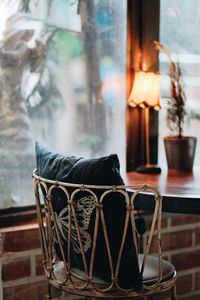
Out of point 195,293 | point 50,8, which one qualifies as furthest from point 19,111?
point 195,293

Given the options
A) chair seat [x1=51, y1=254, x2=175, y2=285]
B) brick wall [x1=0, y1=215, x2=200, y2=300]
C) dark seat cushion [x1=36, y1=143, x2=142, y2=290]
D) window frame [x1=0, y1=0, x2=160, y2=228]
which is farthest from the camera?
window frame [x1=0, y1=0, x2=160, y2=228]

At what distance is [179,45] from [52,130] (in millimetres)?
843

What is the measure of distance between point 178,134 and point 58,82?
681mm

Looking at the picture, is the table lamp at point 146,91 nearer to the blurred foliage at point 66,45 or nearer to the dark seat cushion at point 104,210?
the blurred foliage at point 66,45

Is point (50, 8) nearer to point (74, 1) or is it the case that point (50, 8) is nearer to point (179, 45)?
point (74, 1)

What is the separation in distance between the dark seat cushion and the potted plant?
816mm

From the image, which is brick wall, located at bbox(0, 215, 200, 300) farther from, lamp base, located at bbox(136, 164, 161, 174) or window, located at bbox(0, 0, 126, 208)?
lamp base, located at bbox(136, 164, 161, 174)

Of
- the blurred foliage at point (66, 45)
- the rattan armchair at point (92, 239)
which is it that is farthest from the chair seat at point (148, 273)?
the blurred foliage at point (66, 45)

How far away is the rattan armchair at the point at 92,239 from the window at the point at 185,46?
1022mm

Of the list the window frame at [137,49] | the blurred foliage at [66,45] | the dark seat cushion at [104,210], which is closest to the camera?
the dark seat cushion at [104,210]

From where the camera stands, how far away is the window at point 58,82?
1.99 m

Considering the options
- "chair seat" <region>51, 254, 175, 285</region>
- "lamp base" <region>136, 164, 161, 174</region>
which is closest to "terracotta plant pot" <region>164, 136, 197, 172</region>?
"lamp base" <region>136, 164, 161, 174</region>

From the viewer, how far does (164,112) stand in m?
2.39

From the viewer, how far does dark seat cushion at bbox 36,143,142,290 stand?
136 cm
